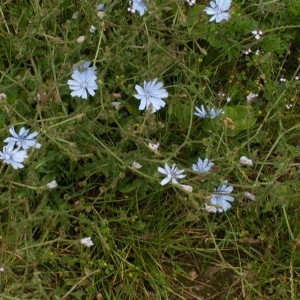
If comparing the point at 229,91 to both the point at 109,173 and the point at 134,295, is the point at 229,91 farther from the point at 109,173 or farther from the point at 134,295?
the point at 134,295

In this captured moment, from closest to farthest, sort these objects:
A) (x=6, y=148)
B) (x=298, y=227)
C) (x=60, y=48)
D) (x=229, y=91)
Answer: (x=6, y=148) < (x=60, y=48) < (x=298, y=227) < (x=229, y=91)

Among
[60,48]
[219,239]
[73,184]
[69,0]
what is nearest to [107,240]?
[73,184]

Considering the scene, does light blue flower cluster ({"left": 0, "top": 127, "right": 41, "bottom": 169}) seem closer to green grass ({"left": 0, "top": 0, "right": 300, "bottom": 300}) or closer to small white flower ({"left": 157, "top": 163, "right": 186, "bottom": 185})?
green grass ({"left": 0, "top": 0, "right": 300, "bottom": 300})

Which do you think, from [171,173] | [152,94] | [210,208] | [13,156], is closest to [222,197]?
[210,208]

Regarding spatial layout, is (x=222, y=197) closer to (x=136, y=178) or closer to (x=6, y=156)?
(x=136, y=178)

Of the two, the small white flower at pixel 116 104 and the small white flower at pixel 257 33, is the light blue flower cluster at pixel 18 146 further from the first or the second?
the small white flower at pixel 257 33

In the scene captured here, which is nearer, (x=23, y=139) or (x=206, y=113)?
(x=23, y=139)
